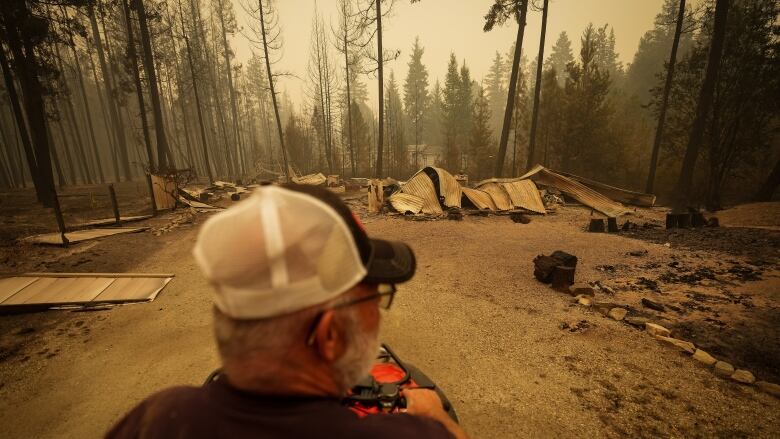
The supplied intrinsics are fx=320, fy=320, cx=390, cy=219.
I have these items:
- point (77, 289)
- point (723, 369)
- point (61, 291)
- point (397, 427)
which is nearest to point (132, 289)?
point (77, 289)

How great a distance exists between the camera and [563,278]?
18.3 feet

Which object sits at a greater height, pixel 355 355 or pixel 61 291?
pixel 355 355

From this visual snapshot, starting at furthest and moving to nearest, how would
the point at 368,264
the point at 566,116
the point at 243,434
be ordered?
the point at 566,116 → the point at 368,264 → the point at 243,434

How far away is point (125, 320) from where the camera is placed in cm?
493

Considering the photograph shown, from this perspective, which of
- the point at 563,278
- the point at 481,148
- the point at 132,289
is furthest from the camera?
the point at 481,148

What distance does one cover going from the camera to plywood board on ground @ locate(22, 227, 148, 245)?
8.85 metres

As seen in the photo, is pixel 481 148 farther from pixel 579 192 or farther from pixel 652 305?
pixel 652 305

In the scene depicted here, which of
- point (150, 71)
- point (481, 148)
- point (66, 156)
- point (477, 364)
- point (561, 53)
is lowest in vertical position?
point (477, 364)

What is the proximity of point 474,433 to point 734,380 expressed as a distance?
9.27ft

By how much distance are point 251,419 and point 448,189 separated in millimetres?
12912

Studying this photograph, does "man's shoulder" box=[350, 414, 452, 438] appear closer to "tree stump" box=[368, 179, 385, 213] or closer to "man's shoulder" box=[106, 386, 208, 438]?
"man's shoulder" box=[106, 386, 208, 438]

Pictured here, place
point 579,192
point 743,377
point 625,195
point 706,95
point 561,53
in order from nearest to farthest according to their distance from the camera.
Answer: point 743,377, point 706,95, point 579,192, point 625,195, point 561,53

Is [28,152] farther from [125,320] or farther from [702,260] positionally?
[702,260]

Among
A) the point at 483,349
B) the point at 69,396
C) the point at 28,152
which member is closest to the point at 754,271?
the point at 483,349
